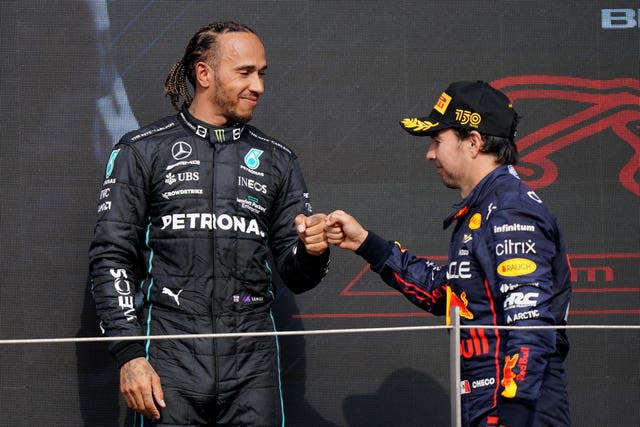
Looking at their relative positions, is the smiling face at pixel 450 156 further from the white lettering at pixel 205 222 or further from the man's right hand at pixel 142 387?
the man's right hand at pixel 142 387

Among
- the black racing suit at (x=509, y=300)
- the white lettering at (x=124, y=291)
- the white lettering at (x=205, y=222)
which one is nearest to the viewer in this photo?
the black racing suit at (x=509, y=300)

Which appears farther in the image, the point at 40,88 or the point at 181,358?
the point at 40,88

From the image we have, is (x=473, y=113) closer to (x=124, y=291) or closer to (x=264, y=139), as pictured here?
(x=264, y=139)

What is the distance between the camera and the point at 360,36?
3775 millimetres

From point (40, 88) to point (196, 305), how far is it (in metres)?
1.28

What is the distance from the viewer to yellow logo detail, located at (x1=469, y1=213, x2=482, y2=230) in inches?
96.1

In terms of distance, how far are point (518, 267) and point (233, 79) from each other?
1194 mm

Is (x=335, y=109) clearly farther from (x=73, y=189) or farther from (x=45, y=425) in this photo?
(x=45, y=425)

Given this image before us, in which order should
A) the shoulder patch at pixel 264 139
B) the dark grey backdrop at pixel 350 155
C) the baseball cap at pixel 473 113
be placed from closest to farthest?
the baseball cap at pixel 473 113, the shoulder patch at pixel 264 139, the dark grey backdrop at pixel 350 155

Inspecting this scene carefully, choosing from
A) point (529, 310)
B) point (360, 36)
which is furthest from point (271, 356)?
point (360, 36)

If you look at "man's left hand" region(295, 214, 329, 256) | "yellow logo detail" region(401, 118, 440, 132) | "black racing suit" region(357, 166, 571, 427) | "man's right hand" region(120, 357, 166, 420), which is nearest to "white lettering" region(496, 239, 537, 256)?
"black racing suit" region(357, 166, 571, 427)

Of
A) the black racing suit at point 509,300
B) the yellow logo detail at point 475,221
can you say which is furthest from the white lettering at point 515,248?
the yellow logo detail at point 475,221

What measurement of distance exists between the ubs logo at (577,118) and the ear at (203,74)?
1.24 m

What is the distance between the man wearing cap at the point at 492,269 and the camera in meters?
2.26
